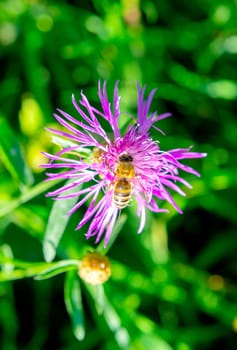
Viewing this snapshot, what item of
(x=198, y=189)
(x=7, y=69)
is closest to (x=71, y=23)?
(x=7, y=69)

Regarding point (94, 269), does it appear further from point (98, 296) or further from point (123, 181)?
point (123, 181)

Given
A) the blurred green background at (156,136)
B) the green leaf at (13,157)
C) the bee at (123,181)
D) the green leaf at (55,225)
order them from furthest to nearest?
the blurred green background at (156,136), the green leaf at (13,157), the green leaf at (55,225), the bee at (123,181)

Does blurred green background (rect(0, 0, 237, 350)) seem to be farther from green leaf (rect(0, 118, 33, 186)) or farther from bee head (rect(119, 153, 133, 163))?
bee head (rect(119, 153, 133, 163))

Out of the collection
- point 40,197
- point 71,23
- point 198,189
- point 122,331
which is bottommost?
point 122,331

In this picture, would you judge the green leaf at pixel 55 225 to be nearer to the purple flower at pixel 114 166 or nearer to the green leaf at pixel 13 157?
the purple flower at pixel 114 166

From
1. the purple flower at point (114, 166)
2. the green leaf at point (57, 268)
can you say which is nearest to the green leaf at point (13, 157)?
the purple flower at point (114, 166)

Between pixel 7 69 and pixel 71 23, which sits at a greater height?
pixel 71 23

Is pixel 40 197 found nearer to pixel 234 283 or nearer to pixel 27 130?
pixel 27 130
